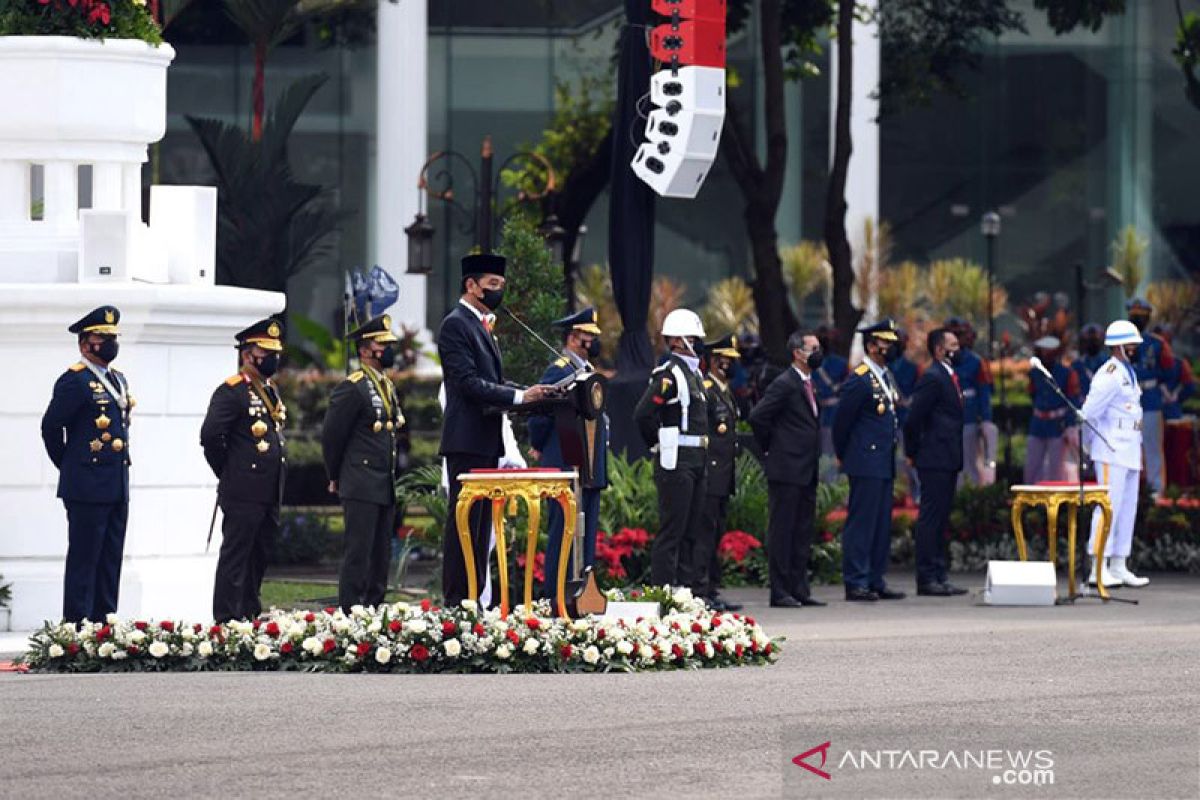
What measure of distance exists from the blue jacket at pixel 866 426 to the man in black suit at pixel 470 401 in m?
5.92

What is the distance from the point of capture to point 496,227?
113ft

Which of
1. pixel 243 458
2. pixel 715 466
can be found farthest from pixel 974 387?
pixel 243 458

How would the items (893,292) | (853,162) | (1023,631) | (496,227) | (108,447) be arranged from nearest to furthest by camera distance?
(108,447) → (1023,631) → (496,227) → (893,292) → (853,162)

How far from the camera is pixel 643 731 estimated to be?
11242 millimetres

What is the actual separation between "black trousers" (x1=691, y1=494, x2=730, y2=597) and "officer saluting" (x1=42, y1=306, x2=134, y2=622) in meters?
4.67

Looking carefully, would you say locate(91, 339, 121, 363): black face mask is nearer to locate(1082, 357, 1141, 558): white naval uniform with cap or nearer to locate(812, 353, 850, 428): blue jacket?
locate(1082, 357, 1141, 558): white naval uniform with cap

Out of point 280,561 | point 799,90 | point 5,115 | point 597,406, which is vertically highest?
point 799,90

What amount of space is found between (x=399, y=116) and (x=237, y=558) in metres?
29.1

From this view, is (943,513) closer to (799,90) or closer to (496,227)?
(496,227)

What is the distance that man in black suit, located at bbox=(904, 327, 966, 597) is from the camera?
830 inches

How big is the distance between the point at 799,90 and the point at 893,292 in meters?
6.07

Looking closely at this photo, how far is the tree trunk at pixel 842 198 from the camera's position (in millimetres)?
27469

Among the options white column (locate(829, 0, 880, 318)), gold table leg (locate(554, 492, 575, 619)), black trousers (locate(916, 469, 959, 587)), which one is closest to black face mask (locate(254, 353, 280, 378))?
gold table leg (locate(554, 492, 575, 619))

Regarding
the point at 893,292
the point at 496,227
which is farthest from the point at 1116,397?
the point at 893,292
